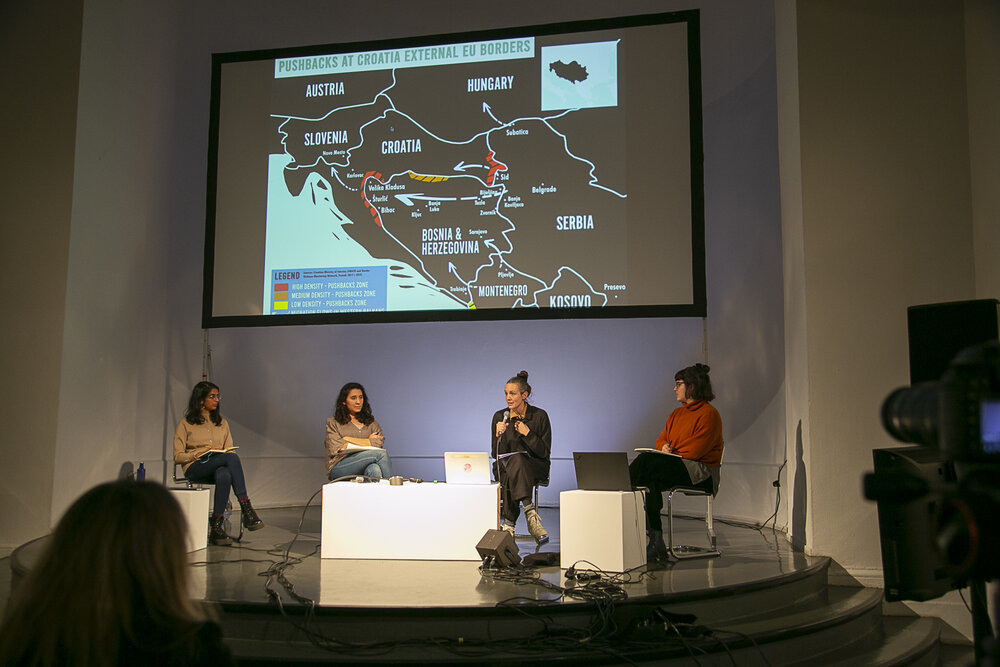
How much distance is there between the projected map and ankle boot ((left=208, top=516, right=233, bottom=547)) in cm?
160

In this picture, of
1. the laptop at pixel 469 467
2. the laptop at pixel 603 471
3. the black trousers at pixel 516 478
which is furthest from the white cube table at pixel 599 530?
the black trousers at pixel 516 478

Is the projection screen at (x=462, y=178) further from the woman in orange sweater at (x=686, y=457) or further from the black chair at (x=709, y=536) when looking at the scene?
the black chair at (x=709, y=536)

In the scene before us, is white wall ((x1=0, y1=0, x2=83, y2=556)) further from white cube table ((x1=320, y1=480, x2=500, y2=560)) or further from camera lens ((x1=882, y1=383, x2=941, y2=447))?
camera lens ((x1=882, y1=383, x2=941, y2=447))

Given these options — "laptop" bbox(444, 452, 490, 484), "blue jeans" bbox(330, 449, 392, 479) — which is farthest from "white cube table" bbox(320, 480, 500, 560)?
"blue jeans" bbox(330, 449, 392, 479)

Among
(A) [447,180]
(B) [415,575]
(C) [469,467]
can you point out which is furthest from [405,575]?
(A) [447,180]

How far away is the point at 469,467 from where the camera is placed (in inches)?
178

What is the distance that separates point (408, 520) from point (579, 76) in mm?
3358

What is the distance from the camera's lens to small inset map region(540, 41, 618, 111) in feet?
18.2

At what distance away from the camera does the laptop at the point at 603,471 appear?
410 centimetres

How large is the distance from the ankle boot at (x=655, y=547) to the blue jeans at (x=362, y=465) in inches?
73.0

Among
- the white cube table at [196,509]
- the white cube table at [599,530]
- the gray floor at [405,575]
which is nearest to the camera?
the gray floor at [405,575]

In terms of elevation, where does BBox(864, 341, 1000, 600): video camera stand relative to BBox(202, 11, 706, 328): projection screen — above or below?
below

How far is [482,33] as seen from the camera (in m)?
5.71

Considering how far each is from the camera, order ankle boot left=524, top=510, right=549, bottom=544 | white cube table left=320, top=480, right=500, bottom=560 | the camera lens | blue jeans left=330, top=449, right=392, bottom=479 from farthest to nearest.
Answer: blue jeans left=330, top=449, right=392, bottom=479 → ankle boot left=524, top=510, right=549, bottom=544 → white cube table left=320, top=480, right=500, bottom=560 → the camera lens
